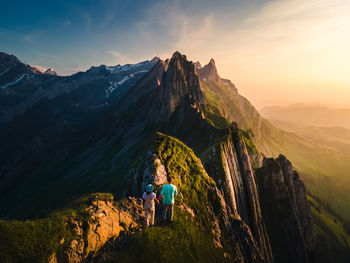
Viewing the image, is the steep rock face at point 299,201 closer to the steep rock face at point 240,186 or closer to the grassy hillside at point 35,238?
the steep rock face at point 240,186

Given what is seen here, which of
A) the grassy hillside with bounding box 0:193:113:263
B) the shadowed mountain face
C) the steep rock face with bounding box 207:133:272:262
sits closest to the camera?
the grassy hillside with bounding box 0:193:113:263

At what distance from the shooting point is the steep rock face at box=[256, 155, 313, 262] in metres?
47.1

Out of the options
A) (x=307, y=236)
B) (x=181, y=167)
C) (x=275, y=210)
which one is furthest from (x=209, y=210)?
(x=307, y=236)

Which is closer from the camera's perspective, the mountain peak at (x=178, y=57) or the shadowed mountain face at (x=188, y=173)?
the shadowed mountain face at (x=188, y=173)

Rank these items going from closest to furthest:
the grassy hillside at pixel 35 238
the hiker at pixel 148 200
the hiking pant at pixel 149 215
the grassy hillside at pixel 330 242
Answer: the grassy hillside at pixel 35 238 → the hiker at pixel 148 200 → the hiking pant at pixel 149 215 → the grassy hillside at pixel 330 242

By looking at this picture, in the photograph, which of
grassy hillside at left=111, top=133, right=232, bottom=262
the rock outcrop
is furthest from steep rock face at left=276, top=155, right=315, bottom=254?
the rock outcrop

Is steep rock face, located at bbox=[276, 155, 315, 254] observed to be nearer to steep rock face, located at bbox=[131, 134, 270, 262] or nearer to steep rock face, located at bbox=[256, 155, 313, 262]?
steep rock face, located at bbox=[256, 155, 313, 262]

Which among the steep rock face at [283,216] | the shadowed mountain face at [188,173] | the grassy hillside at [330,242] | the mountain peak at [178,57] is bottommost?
the grassy hillside at [330,242]

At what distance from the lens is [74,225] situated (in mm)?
11477

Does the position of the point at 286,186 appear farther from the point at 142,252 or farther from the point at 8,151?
the point at 8,151

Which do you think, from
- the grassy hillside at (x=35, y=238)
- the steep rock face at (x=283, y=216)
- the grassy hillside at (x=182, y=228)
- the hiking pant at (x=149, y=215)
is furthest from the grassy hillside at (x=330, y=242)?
the grassy hillside at (x=35, y=238)

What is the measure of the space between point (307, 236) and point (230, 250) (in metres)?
52.3

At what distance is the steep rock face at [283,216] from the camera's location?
47.1m

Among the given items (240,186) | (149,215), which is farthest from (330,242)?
(149,215)
